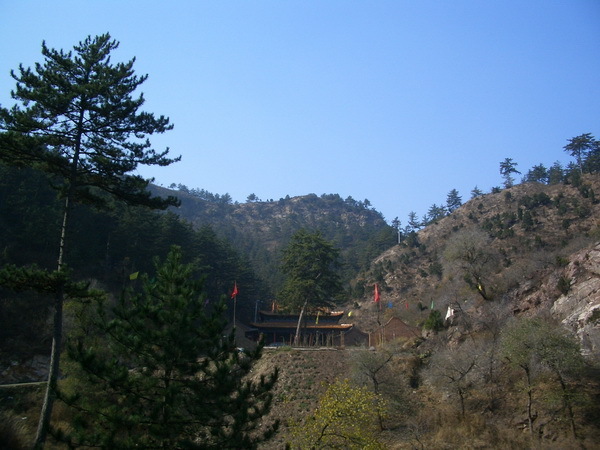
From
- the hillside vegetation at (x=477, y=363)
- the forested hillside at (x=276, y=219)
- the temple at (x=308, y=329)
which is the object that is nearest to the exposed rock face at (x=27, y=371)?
the hillside vegetation at (x=477, y=363)

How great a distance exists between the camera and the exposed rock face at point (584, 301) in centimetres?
2145

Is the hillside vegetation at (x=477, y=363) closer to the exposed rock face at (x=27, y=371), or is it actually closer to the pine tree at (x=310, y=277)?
the exposed rock face at (x=27, y=371)

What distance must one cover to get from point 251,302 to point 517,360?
126ft

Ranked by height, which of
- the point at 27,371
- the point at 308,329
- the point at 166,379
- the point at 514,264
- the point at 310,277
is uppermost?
the point at 514,264

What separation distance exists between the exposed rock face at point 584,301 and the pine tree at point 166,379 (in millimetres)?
16896

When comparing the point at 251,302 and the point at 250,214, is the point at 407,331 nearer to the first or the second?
the point at 251,302

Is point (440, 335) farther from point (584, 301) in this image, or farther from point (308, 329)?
point (308, 329)

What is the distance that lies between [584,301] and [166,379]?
21.7 m

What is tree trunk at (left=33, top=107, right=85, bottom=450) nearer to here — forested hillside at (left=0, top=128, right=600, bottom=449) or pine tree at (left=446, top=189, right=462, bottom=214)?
forested hillside at (left=0, top=128, right=600, bottom=449)

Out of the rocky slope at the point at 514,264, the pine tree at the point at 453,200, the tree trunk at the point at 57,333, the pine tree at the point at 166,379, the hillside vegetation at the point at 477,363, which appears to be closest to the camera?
the pine tree at the point at 166,379

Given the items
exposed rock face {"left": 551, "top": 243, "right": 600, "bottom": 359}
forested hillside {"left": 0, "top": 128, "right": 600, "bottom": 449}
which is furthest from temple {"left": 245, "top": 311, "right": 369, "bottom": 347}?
exposed rock face {"left": 551, "top": 243, "right": 600, "bottom": 359}

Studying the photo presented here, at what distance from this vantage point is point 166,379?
11.7 m

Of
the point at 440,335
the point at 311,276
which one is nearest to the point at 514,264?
the point at 440,335

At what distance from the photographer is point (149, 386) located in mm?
11281
